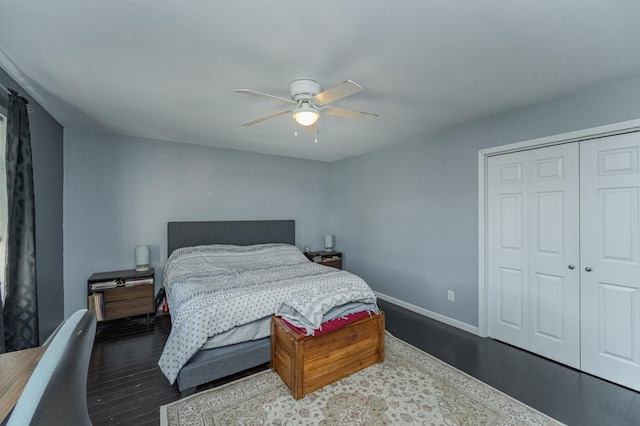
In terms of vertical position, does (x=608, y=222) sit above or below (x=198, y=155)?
below

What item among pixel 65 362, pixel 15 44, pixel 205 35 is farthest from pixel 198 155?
pixel 65 362

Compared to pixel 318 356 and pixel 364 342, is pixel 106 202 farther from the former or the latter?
pixel 364 342

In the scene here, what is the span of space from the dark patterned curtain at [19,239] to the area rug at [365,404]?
1.10 m

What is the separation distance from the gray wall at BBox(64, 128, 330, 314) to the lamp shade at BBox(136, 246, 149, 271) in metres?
0.21

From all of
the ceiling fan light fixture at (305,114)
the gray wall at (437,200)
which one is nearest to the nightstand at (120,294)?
the ceiling fan light fixture at (305,114)

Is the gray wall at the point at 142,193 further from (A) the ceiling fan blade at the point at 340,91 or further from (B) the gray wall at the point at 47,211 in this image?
(A) the ceiling fan blade at the point at 340,91

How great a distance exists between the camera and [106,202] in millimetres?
3598

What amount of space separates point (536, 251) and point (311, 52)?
9.26 feet

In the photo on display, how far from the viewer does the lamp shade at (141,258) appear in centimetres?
359

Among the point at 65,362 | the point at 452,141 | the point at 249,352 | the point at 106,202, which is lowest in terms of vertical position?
the point at 249,352

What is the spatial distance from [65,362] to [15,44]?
7.19 feet

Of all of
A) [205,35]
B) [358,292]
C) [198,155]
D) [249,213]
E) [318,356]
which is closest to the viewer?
[205,35]

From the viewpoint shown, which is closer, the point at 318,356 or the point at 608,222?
the point at 318,356

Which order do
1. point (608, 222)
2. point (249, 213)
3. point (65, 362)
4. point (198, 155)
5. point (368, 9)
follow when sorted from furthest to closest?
point (249, 213)
point (198, 155)
point (608, 222)
point (368, 9)
point (65, 362)
